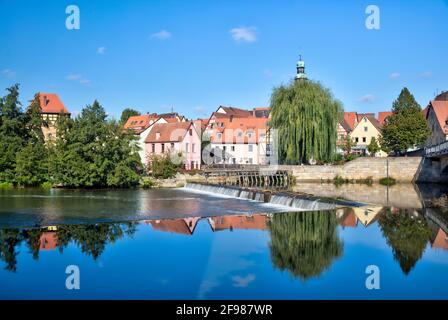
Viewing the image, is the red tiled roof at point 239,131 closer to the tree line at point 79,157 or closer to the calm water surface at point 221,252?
the tree line at point 79,157

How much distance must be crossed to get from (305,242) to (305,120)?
3197cm

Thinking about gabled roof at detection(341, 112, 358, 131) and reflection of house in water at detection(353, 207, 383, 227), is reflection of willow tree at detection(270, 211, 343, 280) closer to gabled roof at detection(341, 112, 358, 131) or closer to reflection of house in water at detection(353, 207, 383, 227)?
reflection of house in water at detection(353, 207, 383, 227)

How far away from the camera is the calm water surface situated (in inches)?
489

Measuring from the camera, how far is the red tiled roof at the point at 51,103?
66.8 m

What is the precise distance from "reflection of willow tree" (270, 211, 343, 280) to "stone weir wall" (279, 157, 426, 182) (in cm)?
2662

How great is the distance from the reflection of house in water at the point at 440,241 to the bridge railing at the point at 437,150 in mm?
23815

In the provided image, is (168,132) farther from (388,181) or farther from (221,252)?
(221,252)

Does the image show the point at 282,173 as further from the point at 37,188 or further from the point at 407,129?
the point at 37,188

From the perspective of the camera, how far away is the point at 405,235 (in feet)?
65.2

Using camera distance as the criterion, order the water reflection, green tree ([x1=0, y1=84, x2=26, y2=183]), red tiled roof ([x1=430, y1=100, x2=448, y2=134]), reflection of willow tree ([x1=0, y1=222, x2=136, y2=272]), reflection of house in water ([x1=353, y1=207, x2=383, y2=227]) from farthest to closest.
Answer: red tiled roof ([x1=430, y1=100, x2=448, y2=134]), green tree ([x1=0, y1=84, x2=26, y2=183]), reflection of house in water ([x1=353, y1=207, x2=383, y2=227]), reflection of willow tree ([x1=0, y1=222, x2=136, y2=272]), the water reflection

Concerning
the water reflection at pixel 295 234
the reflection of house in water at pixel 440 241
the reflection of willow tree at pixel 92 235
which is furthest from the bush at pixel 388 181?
the reflection of willow tree at pixel 92 235

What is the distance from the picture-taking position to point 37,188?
44.2m

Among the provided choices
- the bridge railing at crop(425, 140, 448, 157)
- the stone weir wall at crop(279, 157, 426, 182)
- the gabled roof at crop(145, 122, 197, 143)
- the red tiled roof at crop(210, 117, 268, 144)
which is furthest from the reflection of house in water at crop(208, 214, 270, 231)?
the red tiled roof at crop(210, 117, 268, 144)
